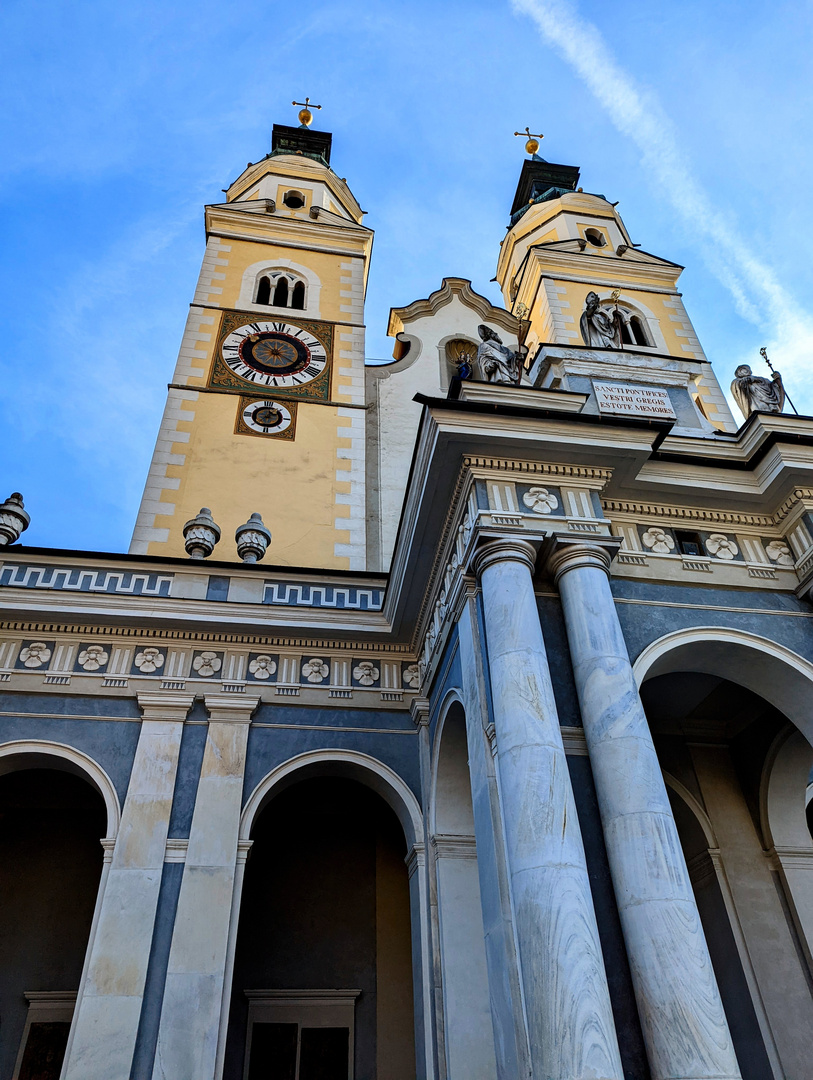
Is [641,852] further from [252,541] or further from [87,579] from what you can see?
[87,579]

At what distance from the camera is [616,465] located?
29.4 ft

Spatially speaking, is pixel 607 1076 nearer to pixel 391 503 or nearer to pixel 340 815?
pixel 340 815

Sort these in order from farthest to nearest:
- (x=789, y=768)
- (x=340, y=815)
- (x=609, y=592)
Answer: (x=340, y=815) < (x=789, y=768) < (x=609, y=592)

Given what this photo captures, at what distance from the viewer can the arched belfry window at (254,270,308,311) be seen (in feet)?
60.5

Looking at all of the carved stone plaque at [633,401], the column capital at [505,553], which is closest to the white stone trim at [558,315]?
the carved stone plaque at [633,401]

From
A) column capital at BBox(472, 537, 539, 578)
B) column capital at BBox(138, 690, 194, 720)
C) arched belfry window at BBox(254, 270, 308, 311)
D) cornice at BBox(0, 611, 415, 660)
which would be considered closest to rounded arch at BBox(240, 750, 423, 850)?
column capital at BBox(138, 690, 194, 720)

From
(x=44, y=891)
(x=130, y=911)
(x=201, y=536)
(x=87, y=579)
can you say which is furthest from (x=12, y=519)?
(x=130, y=911)

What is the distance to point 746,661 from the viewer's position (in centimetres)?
863

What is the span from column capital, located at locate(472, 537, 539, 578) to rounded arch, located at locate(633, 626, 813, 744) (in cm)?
147

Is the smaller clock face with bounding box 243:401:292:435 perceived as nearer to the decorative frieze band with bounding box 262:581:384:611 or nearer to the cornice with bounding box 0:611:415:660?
the decorative frieze band with bounding box 262:581:384:611

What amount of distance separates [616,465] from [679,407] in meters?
3.57

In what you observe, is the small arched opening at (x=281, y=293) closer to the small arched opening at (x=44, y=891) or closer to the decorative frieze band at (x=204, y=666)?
the decorative frieze band at (x=204, y=666)

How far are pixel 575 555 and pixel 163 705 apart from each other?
5.33m

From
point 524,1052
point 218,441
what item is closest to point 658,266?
point 218,441
